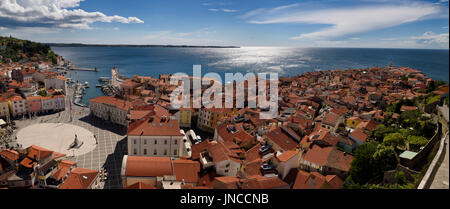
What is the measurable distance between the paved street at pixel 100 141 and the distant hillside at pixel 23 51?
55.4 meters

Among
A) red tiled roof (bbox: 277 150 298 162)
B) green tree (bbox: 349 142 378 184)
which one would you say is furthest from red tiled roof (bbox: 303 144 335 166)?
red tiled roof (bbox: 277 150 298 162)

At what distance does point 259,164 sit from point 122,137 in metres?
14.3

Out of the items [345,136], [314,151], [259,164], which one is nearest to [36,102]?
[259,164]

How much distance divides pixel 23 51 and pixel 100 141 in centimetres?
7902

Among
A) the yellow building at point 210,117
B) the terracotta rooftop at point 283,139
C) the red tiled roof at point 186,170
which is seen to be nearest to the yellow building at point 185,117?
the yellow building at point 210,117

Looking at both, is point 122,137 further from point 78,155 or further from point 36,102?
point 36,102

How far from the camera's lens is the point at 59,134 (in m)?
24.5

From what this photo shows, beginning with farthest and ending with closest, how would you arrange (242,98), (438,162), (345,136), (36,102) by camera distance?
(242,98), (36,102), (345,136), (438,162)

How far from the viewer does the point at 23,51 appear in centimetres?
7950

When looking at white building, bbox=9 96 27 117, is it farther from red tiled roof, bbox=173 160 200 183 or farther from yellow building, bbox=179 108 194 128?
red tiled roof, bbox=173 160 200 183

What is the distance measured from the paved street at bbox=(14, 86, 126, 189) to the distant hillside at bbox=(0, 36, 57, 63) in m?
55.4

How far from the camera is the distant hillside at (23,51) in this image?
73000mm

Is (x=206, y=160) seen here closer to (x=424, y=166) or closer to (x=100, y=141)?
(x=424, y=166)
